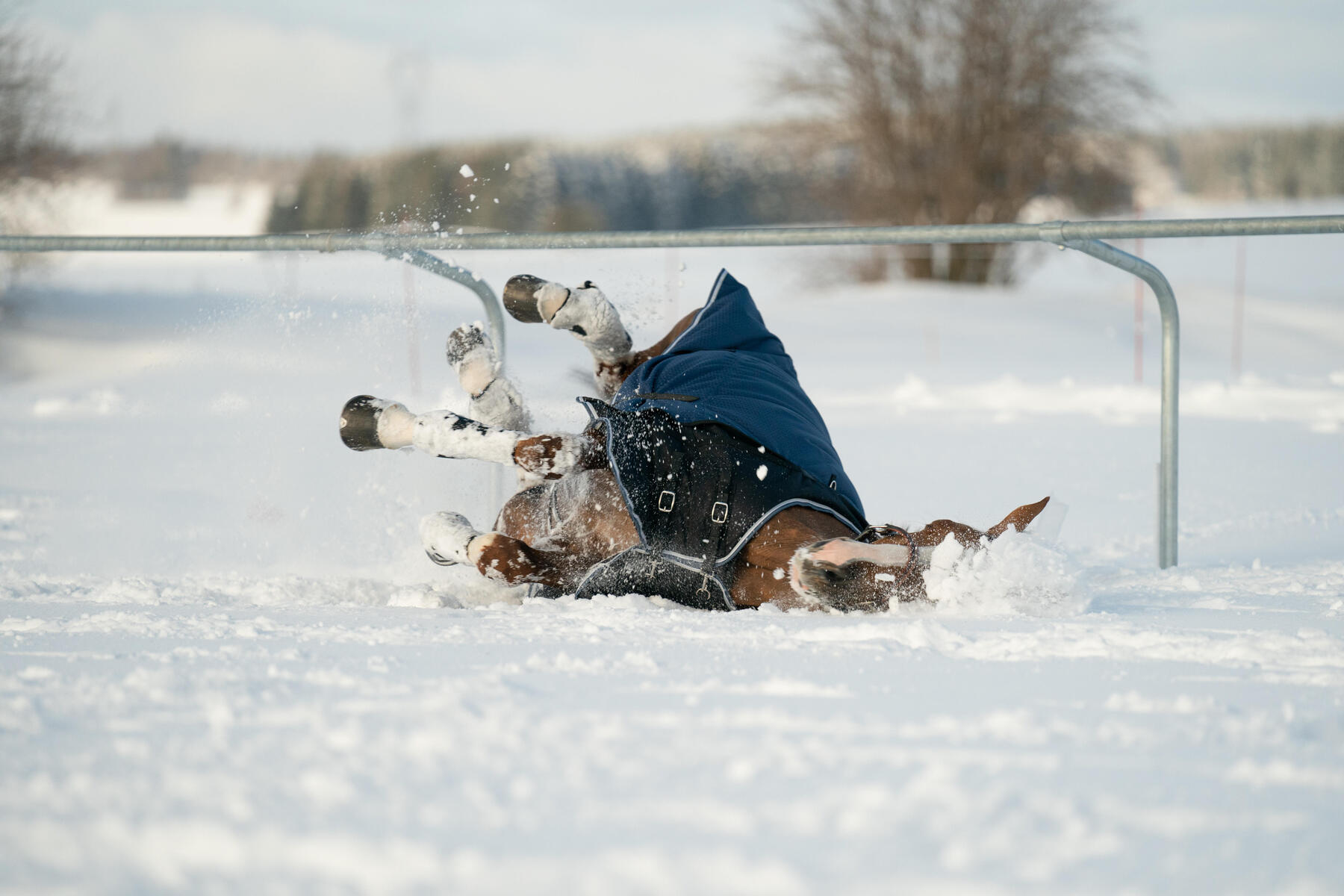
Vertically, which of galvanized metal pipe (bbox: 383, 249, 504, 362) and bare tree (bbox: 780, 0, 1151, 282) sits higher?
bare tree (bbox: 780, 0, 1151, 282)

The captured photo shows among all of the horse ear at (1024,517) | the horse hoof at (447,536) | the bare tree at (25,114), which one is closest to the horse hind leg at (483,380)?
the horse hoof at (447,536)

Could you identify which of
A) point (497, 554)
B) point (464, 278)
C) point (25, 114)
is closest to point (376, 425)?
point (497, 554)

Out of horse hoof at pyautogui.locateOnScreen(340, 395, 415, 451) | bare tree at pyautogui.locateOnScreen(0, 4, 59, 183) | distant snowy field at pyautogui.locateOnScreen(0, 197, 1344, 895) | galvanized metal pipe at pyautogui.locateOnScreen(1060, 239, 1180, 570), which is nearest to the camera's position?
distant snowy field at pyautogui.locateOnScreen(0, 197, 1344, 895)

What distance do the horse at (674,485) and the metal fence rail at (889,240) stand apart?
1.09ft

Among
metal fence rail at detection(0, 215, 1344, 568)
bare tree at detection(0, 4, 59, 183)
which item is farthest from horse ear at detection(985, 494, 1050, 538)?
bare tree at detection(0, 4, 59, 183)

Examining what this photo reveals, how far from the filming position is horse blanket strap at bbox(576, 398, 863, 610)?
83.3 inches

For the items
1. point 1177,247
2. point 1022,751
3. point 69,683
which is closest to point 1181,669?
point 1022,751

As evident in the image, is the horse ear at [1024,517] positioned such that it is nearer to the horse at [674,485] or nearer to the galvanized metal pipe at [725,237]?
the horse at [674,485]

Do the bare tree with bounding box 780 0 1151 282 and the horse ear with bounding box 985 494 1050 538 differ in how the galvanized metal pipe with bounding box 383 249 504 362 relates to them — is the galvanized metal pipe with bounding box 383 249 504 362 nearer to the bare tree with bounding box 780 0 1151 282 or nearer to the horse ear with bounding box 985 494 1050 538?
the horse ear with bounding box 985 494 1050 538

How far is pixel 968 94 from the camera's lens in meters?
14.1

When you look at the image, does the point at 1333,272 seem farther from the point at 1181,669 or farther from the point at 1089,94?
the point at 1181,669

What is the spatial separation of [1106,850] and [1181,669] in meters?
0.65

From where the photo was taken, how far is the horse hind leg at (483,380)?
2398mm

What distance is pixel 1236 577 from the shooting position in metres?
2.43
